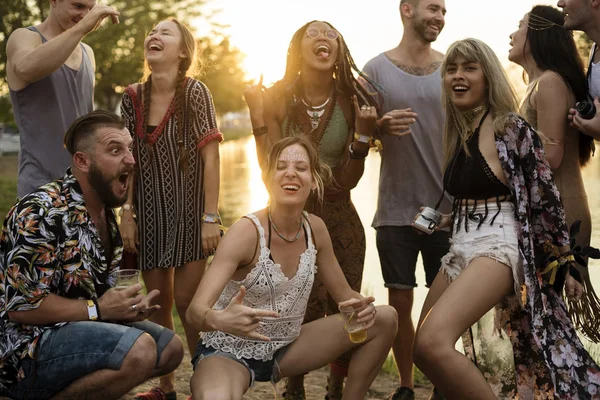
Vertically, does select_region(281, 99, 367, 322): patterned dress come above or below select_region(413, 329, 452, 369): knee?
above

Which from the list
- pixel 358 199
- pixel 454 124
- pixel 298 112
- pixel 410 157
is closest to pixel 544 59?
pixel 454 124

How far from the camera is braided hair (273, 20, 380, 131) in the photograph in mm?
4785

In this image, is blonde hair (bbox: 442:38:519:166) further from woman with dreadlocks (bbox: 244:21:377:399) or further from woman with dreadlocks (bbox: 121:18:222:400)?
woman with dreadlocks (bbox: 121:18:222:400)

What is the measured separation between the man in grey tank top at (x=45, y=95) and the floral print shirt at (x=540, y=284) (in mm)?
2320

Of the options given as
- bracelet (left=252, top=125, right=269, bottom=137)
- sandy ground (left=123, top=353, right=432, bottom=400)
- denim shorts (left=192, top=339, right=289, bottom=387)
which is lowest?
sandy ground (left=123, top=353, right=432, bottom=400)

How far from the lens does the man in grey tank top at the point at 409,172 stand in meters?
4.97

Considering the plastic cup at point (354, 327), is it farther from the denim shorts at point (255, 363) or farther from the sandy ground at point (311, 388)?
the sandy ground at point (311, 388)

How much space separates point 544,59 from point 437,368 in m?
1.88

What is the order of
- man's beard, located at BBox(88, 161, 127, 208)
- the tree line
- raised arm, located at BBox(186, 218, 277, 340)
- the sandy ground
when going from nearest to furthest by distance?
1. raised arm, located at BBox(186, 218, 277, 340)
2. man's beard, located at BBox(88, 161, 127, 208)
3. the sandy ground
4. the tree line

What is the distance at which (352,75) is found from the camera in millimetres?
4840

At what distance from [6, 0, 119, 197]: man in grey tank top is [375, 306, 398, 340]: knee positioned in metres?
1.96

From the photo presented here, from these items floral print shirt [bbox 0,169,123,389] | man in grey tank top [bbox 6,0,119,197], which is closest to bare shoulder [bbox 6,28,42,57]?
man in grey tank top [bbox 6,0,119,197]

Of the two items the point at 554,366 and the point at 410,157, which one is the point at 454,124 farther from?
the point at 554,366

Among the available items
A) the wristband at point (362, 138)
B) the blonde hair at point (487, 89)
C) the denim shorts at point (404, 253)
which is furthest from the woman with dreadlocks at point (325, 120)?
the blonde hair at point (487, 89)
